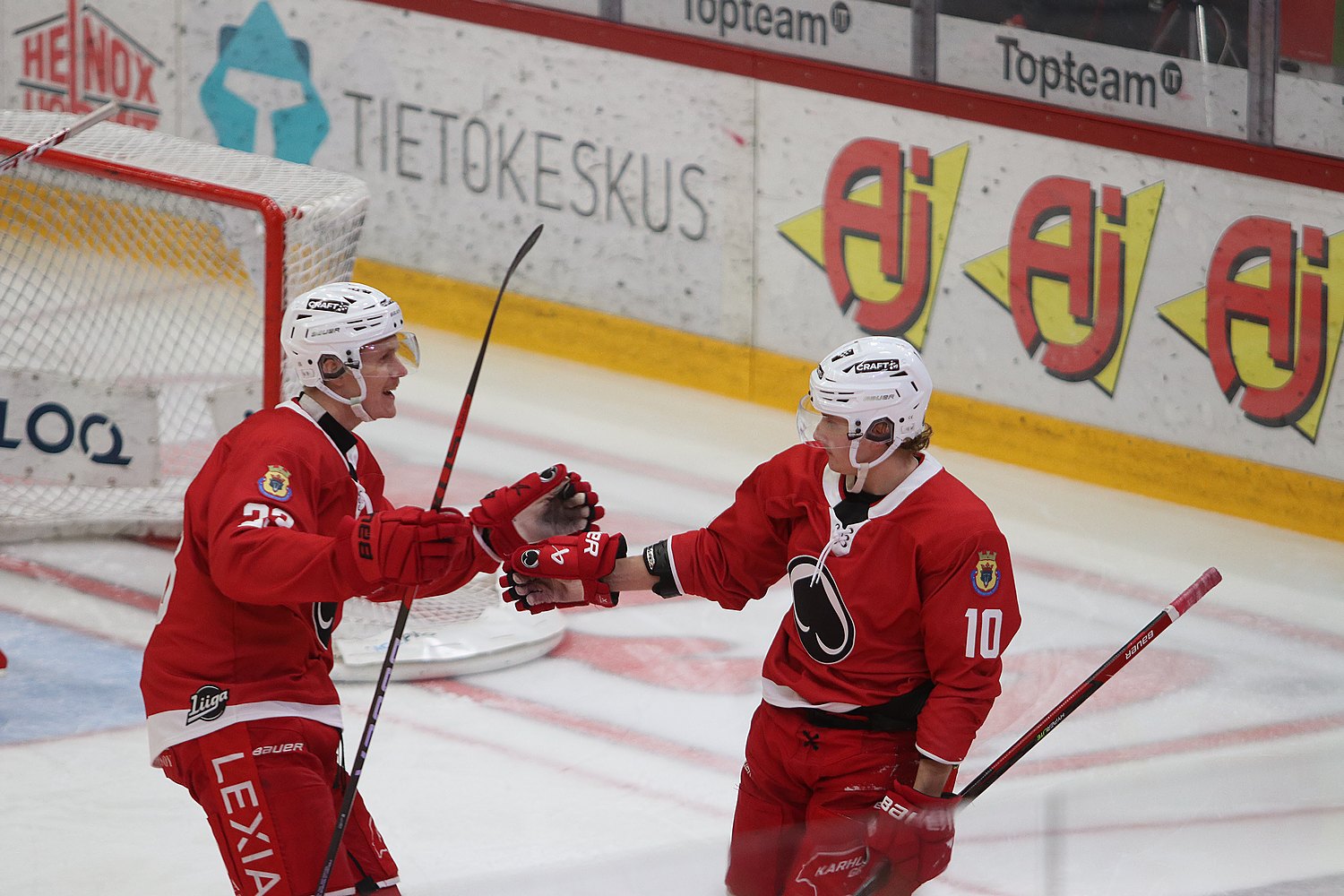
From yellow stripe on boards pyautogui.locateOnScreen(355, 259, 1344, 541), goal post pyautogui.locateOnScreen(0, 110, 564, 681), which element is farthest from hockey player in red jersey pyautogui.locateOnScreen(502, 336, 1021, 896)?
yellow stripe on boards pyautogui.locateOnScreen(355, 259, 1344, 541)

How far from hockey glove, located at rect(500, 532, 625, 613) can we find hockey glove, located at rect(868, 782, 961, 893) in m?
0.65

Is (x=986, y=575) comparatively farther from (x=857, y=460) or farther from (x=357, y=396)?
(x=357, y=396)

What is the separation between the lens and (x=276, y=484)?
130 inches

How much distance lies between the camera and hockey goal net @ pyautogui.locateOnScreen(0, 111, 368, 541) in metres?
5.91

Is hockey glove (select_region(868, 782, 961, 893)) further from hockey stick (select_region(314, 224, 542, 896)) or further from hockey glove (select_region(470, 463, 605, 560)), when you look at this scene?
hockey stick (select_region(314, 224, 542, 896))

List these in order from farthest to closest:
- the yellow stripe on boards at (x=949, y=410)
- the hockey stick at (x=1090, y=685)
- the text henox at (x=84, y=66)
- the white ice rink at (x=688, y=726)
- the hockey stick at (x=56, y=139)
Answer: the text henox at (x=84, y=66)
the yellow stripe on boards at (x=949, y=410)
the hockey stick at (x=56, y=139)
the white ice rink at (x=688, y=726)
the hockey stick at (x=1090, y=685)

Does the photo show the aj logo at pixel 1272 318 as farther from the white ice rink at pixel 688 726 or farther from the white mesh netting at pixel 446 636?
the white mesh netting at pixel 446 636

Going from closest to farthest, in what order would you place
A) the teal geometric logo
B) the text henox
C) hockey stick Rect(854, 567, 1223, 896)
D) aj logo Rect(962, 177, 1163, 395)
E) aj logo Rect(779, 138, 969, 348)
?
hockey stick Rect(854, 567, 1223, 896) → aj logo Rect(962, 177, 1163, 395) → aj logo Rect(779, 138, 969, 348) → the teal geometric logo → the text henox

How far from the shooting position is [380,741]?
510 centimetres

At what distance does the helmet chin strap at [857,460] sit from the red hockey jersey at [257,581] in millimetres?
687

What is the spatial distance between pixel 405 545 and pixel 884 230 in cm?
434

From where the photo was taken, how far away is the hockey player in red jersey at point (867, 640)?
319cm

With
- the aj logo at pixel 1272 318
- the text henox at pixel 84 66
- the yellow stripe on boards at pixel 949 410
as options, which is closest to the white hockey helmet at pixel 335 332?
the aj logo at pixel 1272 318

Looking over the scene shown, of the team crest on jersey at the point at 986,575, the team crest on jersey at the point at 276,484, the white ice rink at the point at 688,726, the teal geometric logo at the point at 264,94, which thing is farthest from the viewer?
the teal geometric logo at the point at 264,94
